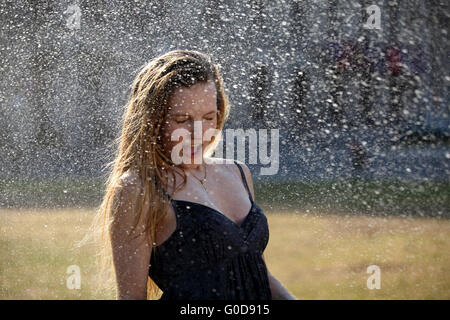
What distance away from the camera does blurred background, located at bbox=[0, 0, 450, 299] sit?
4398mm

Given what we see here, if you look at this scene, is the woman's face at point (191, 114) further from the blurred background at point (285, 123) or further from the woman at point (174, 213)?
the blurred background at point (285, 123)

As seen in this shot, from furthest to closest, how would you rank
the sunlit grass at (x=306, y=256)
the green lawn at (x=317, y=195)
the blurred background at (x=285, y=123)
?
the green lawn at (x=317, y=195), the blurred background at (x=285, y=123), the sunlit grass at (x=306, y=256)

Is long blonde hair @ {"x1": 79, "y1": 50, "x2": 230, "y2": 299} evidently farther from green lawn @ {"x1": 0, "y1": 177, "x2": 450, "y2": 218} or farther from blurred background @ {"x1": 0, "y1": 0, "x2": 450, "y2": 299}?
green lawn @ {"x1": 0, "y1": 177, "x2": 450, "y2": 218}

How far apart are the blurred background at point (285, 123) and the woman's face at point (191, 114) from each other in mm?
2244

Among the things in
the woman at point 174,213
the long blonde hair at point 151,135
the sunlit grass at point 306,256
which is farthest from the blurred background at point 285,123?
the long blonde hair at point 151,135

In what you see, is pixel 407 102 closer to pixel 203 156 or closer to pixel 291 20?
pixel 291 20

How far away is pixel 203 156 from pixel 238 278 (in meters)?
0.40

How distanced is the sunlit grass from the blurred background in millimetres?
21

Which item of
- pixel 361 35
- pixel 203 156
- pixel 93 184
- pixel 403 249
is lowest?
pixel 403 249

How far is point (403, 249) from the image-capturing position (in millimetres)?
5000

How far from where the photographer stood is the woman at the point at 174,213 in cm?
127

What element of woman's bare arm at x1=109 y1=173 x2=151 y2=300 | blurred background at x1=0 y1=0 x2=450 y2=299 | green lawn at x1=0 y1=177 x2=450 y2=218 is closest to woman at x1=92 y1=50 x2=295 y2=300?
woman's bare arm at x1=109 y1=173 x2=151 y2=300

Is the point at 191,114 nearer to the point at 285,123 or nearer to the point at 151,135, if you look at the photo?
the point at 151,135

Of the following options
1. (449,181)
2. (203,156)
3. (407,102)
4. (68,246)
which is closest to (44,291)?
(68,246)
